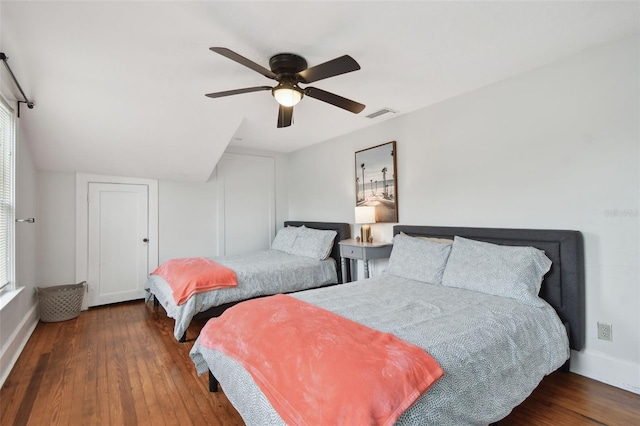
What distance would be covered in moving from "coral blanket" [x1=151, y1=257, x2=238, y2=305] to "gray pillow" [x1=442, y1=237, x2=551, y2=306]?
2.12m

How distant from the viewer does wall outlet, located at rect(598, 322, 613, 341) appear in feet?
7.22

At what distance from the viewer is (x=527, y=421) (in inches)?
71.4

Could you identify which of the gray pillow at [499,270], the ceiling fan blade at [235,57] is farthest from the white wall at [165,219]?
the gray pillow at [499,270]

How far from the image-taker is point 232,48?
2123mm

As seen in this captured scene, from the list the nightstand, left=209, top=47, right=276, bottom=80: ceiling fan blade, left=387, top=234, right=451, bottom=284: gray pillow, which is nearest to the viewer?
left=209, top=47, right=276, bottom=80: ceiling fan blade

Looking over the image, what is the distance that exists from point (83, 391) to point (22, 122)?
2.65 meters

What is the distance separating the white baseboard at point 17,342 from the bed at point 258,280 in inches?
44.5

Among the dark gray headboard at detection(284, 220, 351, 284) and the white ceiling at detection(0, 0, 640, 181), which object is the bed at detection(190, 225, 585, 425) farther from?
the white ceiling at detection(0, 0, 640, 181)

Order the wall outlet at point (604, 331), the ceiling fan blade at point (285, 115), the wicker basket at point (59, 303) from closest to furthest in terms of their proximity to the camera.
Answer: the wall outlet at point (604, 331) < the ceiling fan blade at point (285, 115) < the wicker basket at point (59, 303)

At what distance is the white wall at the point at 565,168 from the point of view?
212cm

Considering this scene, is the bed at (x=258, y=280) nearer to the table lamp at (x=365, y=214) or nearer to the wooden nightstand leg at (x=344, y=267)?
the wooden nightstand leg at (x=344, y=267)

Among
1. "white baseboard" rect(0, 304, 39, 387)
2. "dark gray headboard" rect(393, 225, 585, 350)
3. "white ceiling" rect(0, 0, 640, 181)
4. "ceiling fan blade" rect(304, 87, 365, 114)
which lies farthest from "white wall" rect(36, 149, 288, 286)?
"dark gray headboard" rect(393, 225, 585, 350)

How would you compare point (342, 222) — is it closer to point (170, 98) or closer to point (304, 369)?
point (170, 98)

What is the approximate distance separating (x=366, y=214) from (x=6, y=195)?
343cm
